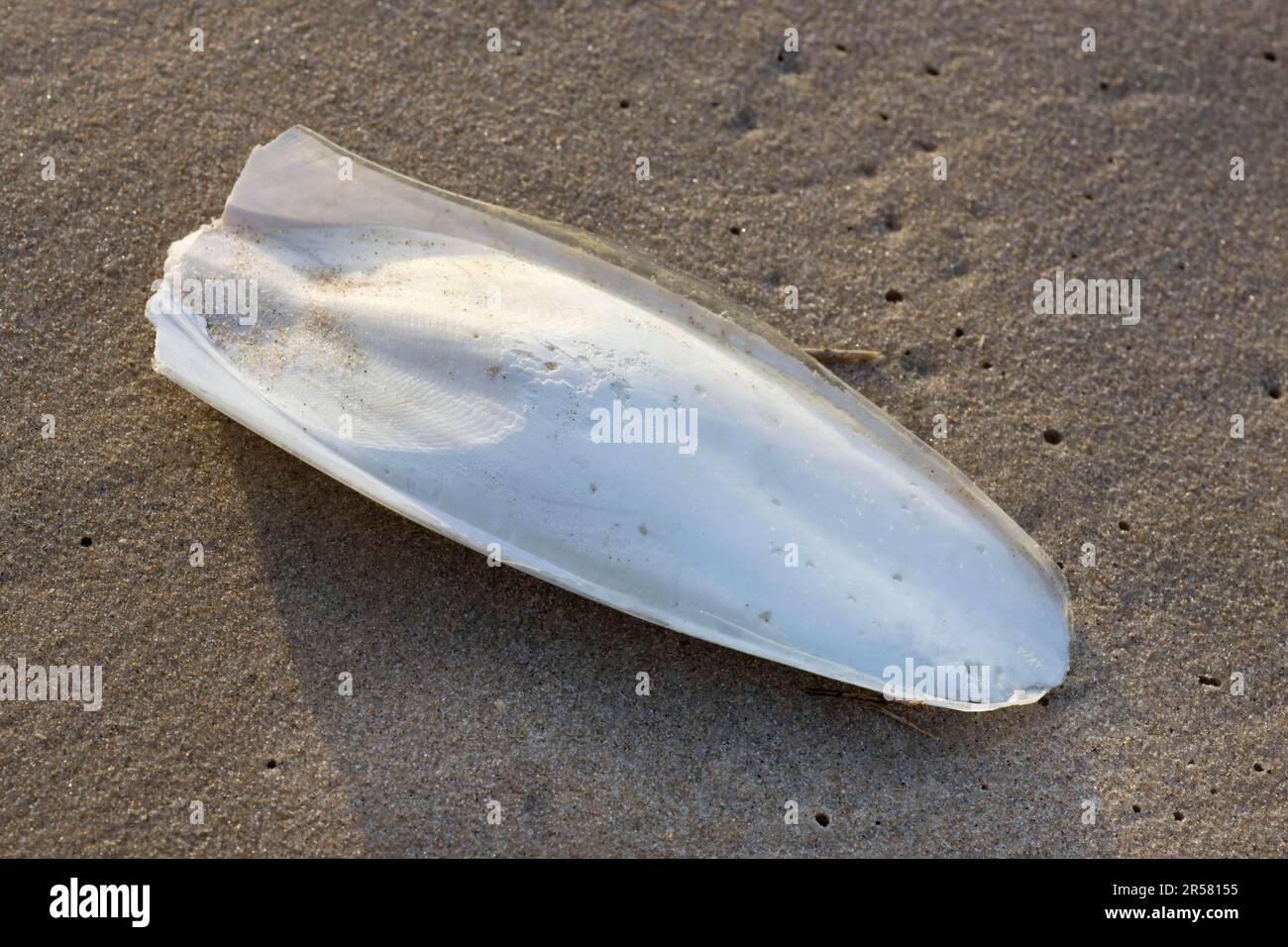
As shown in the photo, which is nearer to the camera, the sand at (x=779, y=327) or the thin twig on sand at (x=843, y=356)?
the sand at (x=779, y=327)

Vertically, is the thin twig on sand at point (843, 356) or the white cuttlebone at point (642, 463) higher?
the thin twig on sand at point (843, 356)

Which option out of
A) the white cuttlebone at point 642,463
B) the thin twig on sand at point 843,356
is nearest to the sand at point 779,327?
the thin twig on sand at point 843,356

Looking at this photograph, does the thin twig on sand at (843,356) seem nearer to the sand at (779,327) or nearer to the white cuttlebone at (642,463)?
the sand at (779,327)

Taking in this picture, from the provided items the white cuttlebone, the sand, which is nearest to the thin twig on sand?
the sand

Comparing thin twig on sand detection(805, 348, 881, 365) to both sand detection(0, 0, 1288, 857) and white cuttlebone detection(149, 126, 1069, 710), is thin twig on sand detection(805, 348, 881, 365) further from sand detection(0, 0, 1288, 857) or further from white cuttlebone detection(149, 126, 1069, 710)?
white cuttlebone detection(149, 126, 1069, 710)

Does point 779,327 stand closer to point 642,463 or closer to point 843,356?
point 843,356

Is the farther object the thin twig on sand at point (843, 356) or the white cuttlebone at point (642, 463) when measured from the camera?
the thin twig on sand at point (843, 356)
